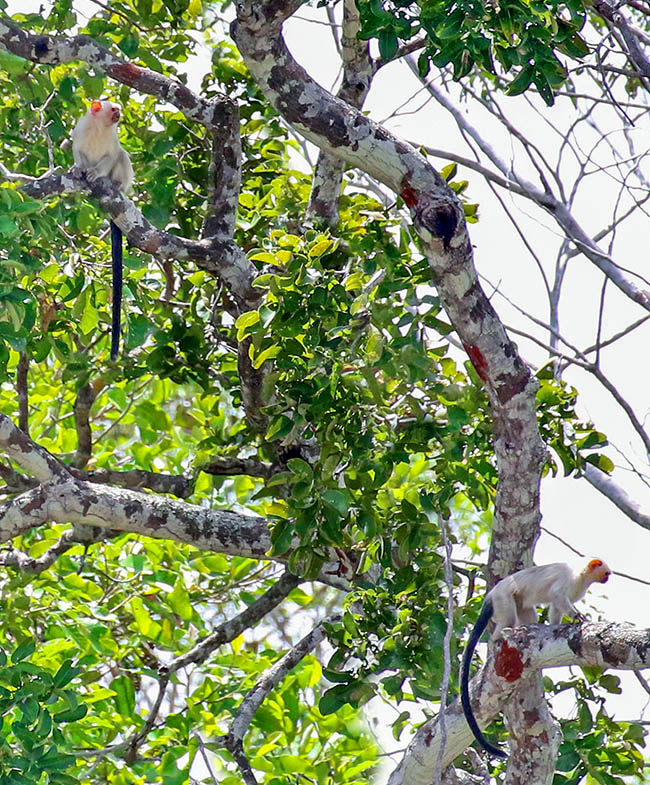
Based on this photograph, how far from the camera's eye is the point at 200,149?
3.99 meters

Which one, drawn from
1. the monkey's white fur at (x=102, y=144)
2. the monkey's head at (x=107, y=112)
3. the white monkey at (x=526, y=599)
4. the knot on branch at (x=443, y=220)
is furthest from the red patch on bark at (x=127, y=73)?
the white monkey at (x=526, y=599)

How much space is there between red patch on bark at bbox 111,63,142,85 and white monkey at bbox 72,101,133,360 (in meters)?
0.38

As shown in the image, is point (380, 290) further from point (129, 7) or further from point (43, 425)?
point (43, 425)

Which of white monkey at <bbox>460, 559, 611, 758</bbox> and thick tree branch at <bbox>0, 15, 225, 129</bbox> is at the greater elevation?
thick tree branch at <bbox>0, 15, 225, 129</bbox>

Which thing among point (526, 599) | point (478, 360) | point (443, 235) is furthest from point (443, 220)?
point (526, 599)

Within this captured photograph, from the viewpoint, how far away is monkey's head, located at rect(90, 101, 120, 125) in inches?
167

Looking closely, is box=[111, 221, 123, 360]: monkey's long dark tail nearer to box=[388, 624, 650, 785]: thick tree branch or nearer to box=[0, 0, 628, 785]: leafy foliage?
box=[0, 0, 628, 785]: leafy foliage

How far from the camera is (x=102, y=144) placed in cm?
416

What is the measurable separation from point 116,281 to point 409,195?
1255 millimetres

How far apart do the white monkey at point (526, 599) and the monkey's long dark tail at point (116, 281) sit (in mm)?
1573

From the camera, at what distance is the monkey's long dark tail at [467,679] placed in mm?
2658

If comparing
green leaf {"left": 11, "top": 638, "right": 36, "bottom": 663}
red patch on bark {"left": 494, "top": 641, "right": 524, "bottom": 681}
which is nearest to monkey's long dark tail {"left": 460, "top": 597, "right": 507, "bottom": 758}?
red patch on bark {"left": 494, "top": 641, "right": 524, "bottom": 681}

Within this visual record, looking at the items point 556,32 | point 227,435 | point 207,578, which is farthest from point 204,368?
point 556,32

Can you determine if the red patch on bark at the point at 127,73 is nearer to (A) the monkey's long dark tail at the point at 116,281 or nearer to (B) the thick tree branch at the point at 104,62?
(B) the thick tree branch at the point at 104,62
